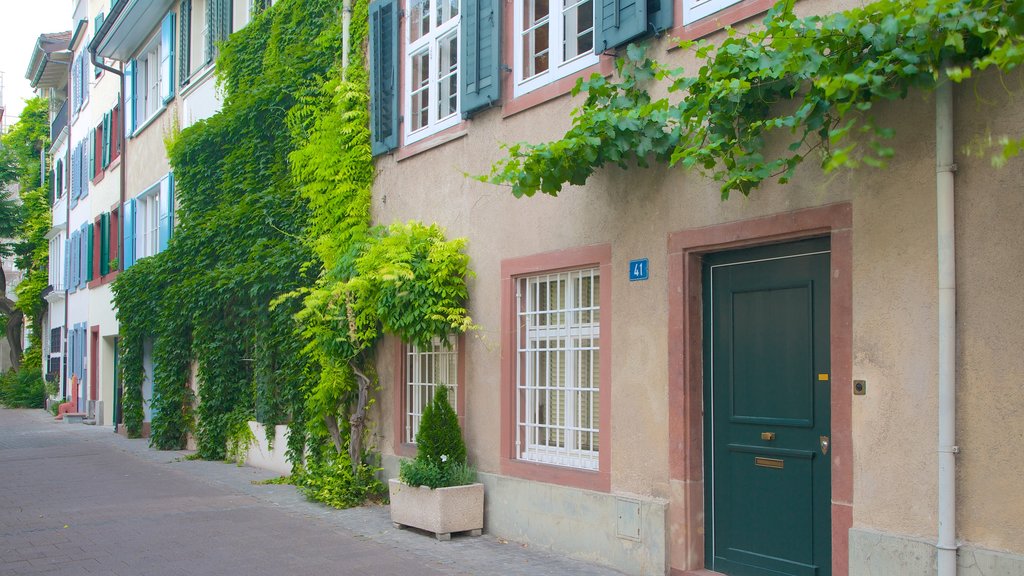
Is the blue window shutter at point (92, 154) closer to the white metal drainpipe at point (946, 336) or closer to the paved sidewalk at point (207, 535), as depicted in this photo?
the paved sidewalk at point (207, 535)

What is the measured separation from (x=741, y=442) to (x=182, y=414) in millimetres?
13130

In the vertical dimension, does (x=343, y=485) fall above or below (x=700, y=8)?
below

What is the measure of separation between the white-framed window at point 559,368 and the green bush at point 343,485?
2498 millimetres

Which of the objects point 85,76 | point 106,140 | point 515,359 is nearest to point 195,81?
point 106,140

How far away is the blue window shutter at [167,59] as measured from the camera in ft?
64.5

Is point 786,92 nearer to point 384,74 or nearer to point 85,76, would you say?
point 384,74

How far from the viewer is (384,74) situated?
11.4 m

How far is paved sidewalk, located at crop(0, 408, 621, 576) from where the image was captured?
787cm

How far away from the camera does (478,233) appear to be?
9734 mm

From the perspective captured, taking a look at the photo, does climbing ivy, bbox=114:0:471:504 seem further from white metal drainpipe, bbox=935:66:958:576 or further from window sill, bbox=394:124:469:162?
white metal drainpipe, bbox=935:66:958:576

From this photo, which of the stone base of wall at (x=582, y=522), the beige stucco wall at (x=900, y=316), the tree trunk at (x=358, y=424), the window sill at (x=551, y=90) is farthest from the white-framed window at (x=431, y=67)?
the stone base of wall at (x=582, y=522)

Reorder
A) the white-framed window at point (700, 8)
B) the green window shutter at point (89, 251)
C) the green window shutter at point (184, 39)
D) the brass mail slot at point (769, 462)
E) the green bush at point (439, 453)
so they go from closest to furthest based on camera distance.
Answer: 1. the brass mail slot at point (769, 462)
2. the white-framed window at point (700, 8)
3. the green bush at point (439, 453)
4. the green window shutter at point (184, 39)
5. the green window shutter at point (89, 251)

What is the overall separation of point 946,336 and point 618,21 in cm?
363

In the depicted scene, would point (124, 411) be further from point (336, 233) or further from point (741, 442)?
point (741, 442)
